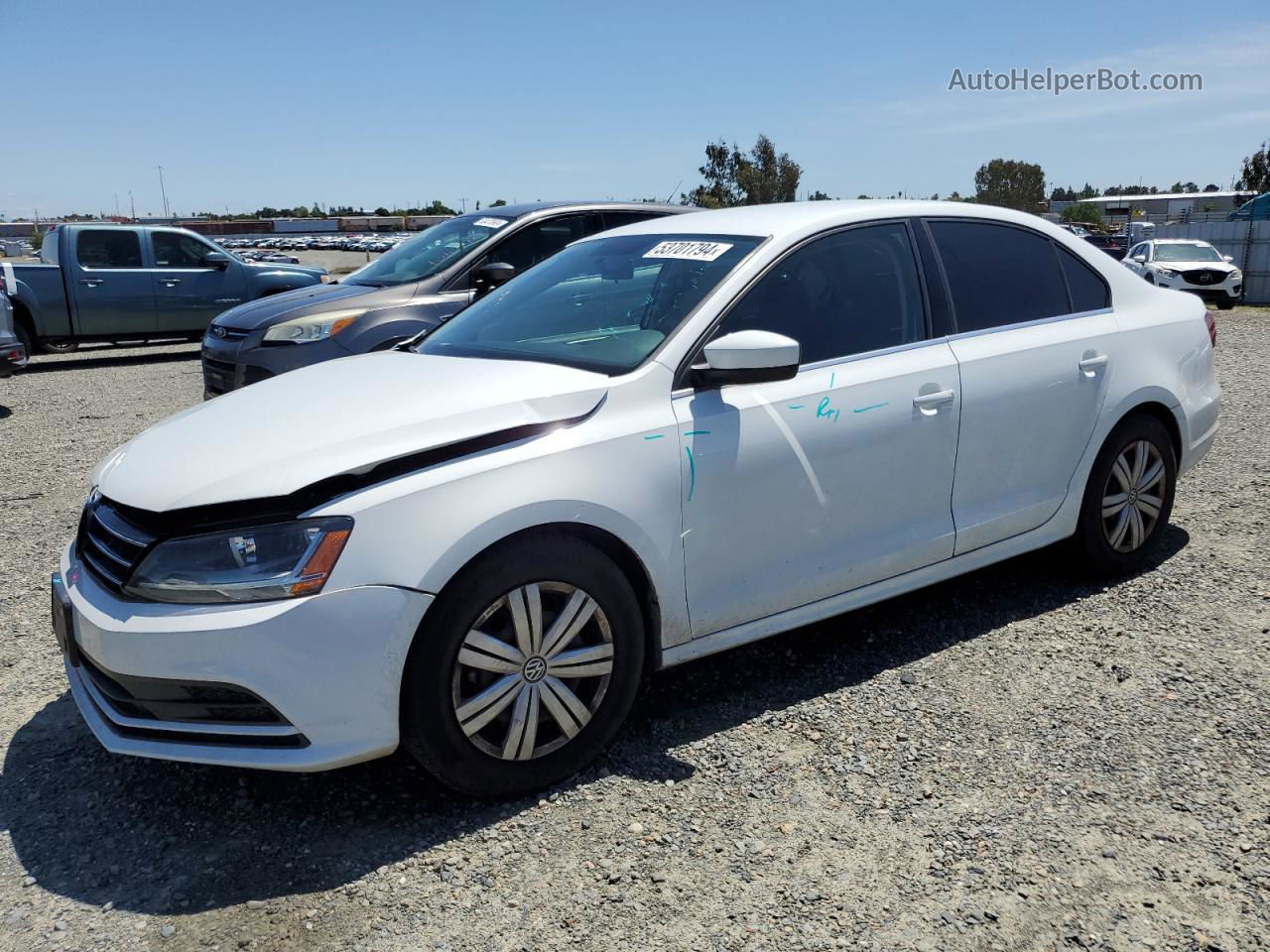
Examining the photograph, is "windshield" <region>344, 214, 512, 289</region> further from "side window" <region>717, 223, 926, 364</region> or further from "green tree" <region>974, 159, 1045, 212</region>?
"green tree" <region>974, 159, 1045, 212</region>

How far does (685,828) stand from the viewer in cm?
289

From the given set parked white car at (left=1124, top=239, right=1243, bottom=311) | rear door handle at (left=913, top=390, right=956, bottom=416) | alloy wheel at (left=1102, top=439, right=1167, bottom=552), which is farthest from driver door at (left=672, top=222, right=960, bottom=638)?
parked white car at (left=1124, top=239, right=1243, bottom=311)

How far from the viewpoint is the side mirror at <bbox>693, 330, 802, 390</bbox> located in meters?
3.16

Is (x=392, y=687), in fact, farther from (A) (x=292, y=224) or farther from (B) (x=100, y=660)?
(A) (x=292, y=224)

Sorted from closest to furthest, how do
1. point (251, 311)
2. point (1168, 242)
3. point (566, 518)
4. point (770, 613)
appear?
point (566, 518) < point (770, 613) < point (251, 311) < point (1168, 242)

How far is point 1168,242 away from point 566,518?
2350 cm

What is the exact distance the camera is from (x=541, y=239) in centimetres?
775

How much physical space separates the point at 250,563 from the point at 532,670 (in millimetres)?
816

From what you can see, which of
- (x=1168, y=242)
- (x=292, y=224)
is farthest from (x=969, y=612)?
(x=292, y=224)

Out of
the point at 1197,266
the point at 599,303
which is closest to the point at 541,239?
the point at 599,303

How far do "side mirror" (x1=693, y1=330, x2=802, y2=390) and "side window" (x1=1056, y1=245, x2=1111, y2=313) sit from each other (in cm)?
185

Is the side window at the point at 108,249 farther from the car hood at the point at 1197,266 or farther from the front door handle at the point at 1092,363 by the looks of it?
the car hood at the point at 1197,266

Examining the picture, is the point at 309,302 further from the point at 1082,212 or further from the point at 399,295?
the point at 1082,212

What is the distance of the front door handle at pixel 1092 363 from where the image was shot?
14.0 ft
